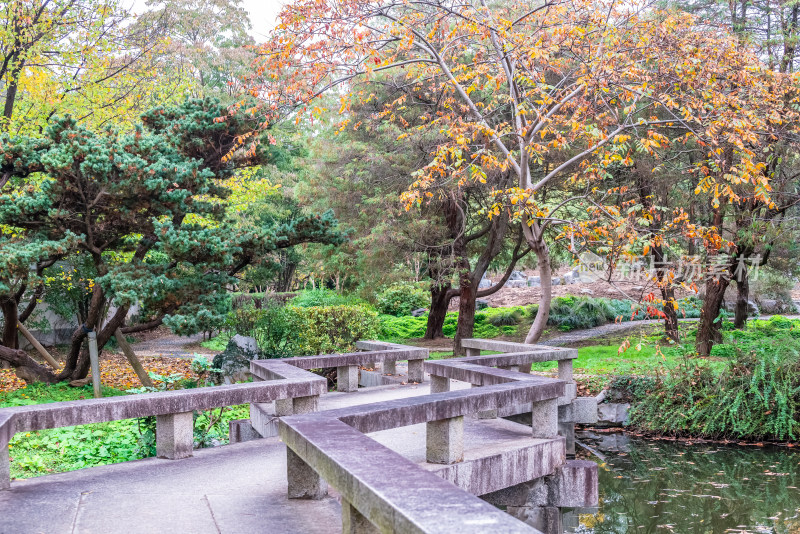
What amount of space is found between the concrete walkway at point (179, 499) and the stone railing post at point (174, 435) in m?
0.10

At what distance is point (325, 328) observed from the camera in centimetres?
1042

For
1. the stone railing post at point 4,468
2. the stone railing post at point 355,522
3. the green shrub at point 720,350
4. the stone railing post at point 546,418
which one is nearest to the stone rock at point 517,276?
the green shrub at point 720,350

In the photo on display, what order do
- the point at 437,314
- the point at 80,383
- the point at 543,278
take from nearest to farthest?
the point at 543,278 < the point at 80,383 < the point at 437,314

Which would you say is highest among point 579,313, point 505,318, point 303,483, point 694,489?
point 303,483

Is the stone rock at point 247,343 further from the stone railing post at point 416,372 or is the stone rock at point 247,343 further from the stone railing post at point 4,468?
the stone railing post at point 4,468

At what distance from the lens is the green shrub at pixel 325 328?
1034cm

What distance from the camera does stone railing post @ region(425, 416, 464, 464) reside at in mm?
4512

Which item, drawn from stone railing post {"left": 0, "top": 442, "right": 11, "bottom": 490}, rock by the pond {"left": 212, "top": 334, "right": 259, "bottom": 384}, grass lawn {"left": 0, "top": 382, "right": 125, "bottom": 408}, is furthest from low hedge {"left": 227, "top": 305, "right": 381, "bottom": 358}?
stone railing post {"left": 0, "top": 442, "right": 11, "bottom": 490}

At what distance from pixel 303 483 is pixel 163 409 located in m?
1.40

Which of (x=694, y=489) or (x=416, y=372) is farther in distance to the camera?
(x=416, y=372)

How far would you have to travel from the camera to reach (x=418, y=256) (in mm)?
13875

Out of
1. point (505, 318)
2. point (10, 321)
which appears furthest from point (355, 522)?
point (505, 318)

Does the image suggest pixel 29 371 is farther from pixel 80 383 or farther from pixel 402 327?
pixel 402 327

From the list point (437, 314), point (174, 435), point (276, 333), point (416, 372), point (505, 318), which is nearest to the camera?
point (174, 435)
